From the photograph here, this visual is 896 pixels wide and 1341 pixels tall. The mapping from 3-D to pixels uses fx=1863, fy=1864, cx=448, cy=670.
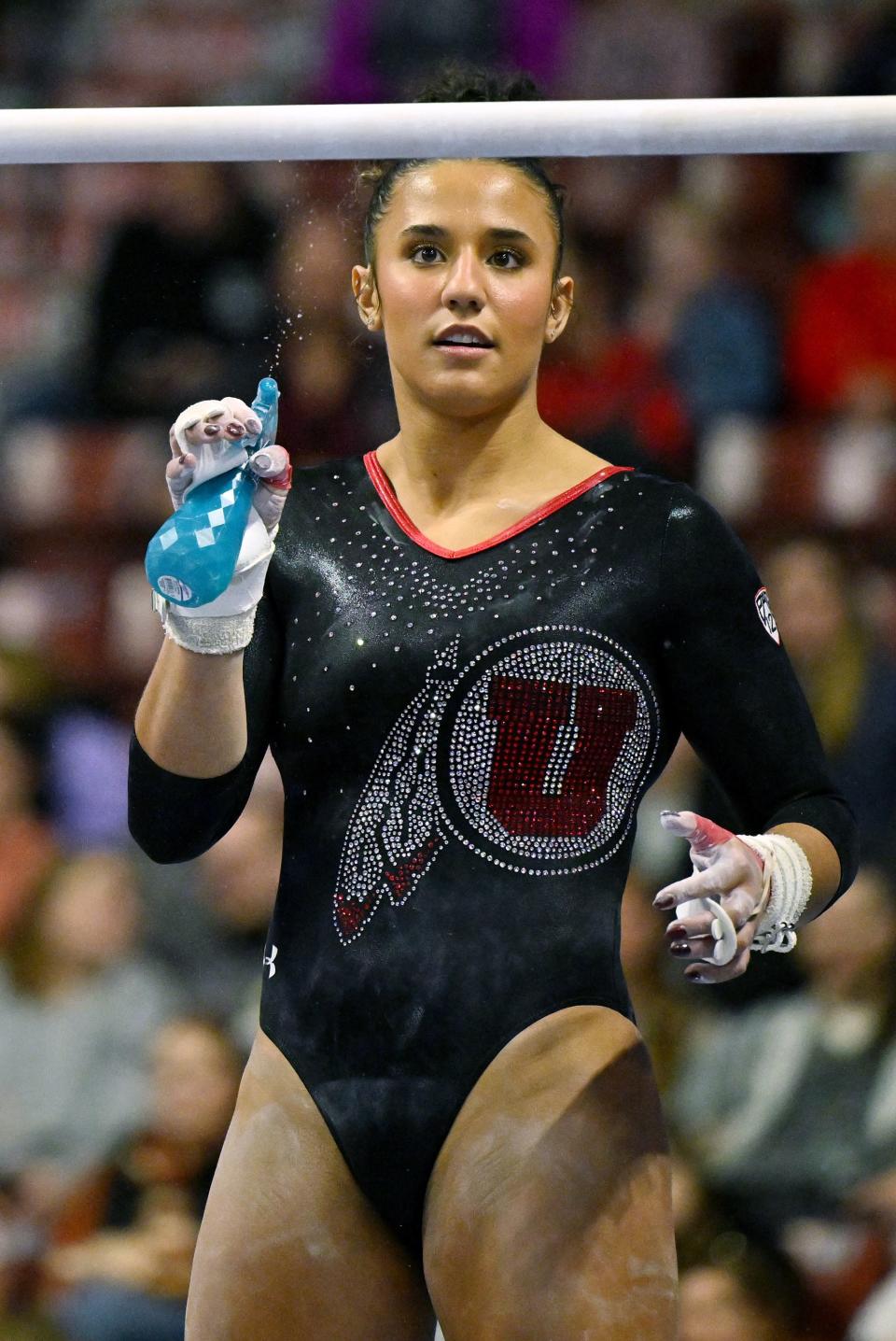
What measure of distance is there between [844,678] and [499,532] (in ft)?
4.30

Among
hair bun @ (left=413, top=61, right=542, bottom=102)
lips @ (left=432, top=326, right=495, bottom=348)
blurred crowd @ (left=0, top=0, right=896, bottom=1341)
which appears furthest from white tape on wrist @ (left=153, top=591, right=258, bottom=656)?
blurred crowd @ (left=0, top=0, right=896, bottom=1341)

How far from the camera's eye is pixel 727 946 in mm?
1586

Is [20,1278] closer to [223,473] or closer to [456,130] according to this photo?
[223,473]

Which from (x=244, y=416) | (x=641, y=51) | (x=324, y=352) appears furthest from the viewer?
(x=641, y=51)

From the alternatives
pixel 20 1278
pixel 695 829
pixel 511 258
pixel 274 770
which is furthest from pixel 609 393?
pixel 20 1278

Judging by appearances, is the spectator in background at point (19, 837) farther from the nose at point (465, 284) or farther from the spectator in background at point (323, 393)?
the nose at point (465, 284)

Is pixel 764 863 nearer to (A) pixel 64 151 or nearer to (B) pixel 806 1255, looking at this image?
(A) pixel 64 151

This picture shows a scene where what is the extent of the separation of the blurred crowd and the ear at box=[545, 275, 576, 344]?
0.75 m

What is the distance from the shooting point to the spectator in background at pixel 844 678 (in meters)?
2.97

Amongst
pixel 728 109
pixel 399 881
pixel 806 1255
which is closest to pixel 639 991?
pixel 806 1255

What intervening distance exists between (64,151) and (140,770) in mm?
604

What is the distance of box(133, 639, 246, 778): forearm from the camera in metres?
1.72

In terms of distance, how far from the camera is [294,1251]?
170 centimetres

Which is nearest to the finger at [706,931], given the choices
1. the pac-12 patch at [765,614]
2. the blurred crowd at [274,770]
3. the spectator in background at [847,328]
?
the pac-12 patch at [765,614]
